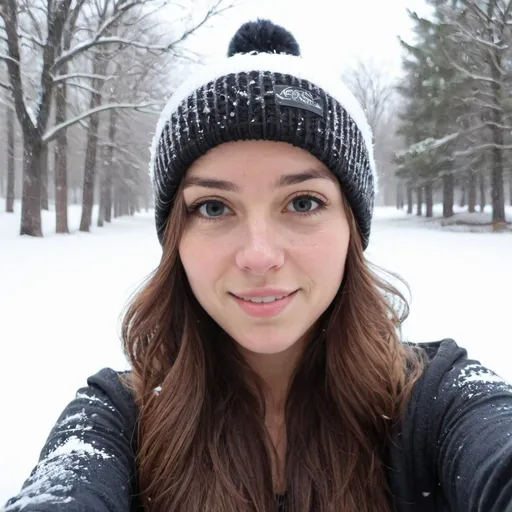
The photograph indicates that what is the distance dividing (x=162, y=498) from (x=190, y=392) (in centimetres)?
A: 34

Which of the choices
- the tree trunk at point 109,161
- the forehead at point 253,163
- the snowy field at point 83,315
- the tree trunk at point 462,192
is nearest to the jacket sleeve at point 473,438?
the forehead at point 253,163

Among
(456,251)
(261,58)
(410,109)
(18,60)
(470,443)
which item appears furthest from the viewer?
(410,109)

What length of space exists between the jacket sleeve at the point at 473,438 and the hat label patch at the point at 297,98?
3.44 ft

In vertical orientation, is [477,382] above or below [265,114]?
below

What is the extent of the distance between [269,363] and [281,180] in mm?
743

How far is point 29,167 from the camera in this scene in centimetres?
1350

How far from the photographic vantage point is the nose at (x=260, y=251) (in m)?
1.36

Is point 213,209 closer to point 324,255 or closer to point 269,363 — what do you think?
point 324,255

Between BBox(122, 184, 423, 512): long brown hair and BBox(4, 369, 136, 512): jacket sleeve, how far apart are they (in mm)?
72

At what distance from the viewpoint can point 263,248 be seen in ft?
4.49

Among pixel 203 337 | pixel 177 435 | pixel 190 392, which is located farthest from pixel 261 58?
pixel 177 435

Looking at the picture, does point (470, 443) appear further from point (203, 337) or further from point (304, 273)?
point (203, 337)

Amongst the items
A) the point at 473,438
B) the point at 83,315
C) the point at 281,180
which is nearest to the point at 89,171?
the point at 83,315

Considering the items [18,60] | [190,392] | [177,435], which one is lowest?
[177,435]
